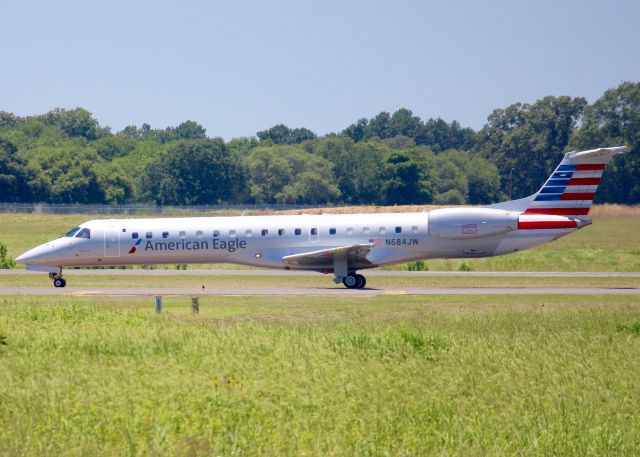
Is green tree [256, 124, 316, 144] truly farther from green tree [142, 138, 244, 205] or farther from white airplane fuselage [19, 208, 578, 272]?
white airplane fuselage [19, 208, 578, 272]

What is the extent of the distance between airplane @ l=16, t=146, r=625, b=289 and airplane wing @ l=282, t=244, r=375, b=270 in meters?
0.04

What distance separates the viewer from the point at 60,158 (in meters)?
114

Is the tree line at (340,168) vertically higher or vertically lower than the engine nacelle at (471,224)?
higher

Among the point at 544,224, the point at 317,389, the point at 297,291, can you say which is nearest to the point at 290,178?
the point at 544,224

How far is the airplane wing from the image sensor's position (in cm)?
3566

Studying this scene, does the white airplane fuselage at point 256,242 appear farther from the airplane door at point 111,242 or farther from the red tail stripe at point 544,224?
Result: the red tail stripe at point 544,224

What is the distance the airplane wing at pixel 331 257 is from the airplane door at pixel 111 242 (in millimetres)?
6051

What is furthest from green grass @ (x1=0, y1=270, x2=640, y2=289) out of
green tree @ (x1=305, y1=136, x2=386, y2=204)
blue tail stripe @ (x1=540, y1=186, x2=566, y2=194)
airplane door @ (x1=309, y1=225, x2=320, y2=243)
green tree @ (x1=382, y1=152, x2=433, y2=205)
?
green tree @ (x1=305, y1=136, x2=386, y2=204)

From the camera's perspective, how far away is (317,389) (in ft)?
51.0

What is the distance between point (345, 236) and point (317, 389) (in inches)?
849

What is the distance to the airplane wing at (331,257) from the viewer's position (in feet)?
117

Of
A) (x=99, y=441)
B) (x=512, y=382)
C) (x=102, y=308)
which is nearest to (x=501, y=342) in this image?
(x=512, y=382)

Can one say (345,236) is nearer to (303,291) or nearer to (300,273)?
(303,291)

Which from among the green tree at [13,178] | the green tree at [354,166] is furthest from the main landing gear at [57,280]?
the green tree at [354,166]
